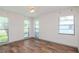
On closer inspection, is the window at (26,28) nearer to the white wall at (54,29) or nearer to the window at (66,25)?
the white wall at (54,29)

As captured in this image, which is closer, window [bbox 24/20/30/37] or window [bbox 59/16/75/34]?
window [bbox 59/16/75/34]

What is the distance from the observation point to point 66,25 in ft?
5.54

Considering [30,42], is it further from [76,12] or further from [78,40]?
[76,12]

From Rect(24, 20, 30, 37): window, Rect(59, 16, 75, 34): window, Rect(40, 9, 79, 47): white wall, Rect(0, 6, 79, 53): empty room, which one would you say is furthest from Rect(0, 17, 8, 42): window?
Rect(59, 16, 75, 34): window

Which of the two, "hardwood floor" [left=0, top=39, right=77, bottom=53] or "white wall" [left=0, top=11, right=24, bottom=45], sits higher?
"white wall" [left=0, top=11, right=24, bottom=45]

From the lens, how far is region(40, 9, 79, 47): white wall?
162 cm

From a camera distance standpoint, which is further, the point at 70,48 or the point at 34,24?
the point at 34,24

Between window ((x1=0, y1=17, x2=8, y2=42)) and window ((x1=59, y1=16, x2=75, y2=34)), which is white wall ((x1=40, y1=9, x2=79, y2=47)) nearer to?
window ((x1=59, y1=16, x2=75, y2=34))

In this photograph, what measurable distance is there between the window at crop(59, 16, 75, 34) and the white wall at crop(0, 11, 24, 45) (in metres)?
0.71
